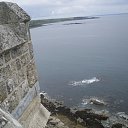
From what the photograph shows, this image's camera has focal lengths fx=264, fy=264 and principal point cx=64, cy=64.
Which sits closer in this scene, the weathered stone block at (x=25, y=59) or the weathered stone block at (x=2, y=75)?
the weathered stone block at (x=2, y=75)

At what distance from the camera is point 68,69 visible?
4778 centimetres

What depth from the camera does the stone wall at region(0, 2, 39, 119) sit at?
3.41 metres

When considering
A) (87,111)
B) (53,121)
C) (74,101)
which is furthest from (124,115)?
(53,121)

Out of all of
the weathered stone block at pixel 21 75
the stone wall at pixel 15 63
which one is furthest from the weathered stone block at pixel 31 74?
the weathered stone block at pixel 21 75

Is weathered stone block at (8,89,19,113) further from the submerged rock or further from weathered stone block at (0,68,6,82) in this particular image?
the submerged rock

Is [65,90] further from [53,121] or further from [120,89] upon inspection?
[53,121]

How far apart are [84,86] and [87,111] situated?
406 inches

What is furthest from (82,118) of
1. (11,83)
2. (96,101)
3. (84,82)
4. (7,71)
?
(7,71)

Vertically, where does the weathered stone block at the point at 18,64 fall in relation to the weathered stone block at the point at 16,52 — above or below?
below

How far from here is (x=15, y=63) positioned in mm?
3805

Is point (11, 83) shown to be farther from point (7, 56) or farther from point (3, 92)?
point (7, 56)

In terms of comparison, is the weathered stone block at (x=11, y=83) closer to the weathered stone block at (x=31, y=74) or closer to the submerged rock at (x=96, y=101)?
the weathered stone block at (x=31, y=74)

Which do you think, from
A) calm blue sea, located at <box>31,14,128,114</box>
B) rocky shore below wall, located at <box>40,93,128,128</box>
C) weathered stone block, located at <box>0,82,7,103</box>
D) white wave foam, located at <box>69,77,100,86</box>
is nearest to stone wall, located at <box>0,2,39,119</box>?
weathered stone block, located at <box>0,82,7,103</box>

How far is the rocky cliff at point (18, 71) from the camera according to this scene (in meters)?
3.44
